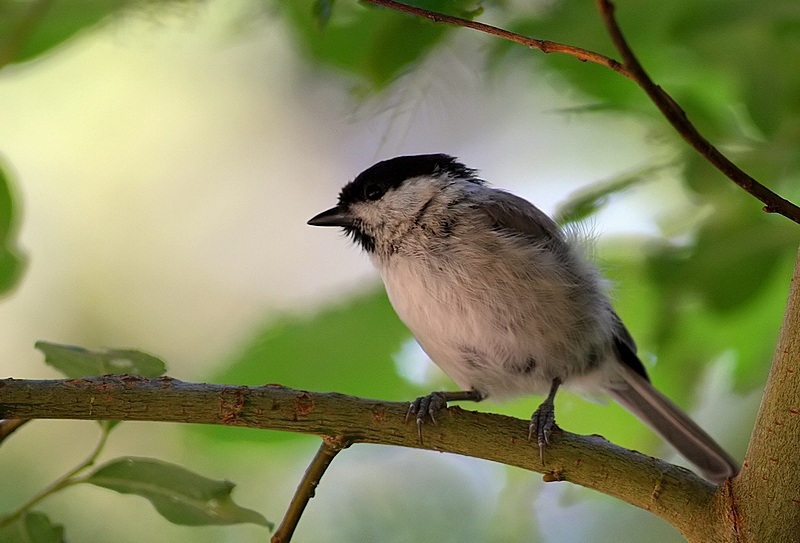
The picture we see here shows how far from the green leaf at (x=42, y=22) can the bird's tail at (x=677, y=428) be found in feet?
3.74

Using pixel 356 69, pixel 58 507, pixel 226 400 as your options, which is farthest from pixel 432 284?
pixel 58 507

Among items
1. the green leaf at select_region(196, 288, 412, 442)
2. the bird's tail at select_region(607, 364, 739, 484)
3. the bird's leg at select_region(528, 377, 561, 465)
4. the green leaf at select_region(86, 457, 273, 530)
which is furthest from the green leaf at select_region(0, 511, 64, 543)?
the bird's tail at select_region(607, 364, 739, 484)

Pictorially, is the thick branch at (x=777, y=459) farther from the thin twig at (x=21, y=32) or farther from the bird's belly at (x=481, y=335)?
the thin twig at (x=21, y=32)

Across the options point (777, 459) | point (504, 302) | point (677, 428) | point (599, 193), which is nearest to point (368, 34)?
point (599, 193)

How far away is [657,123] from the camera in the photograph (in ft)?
4.03

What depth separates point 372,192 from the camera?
1.82 m

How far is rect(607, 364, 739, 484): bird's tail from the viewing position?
5.24 feet

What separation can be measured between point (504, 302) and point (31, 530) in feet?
2.72

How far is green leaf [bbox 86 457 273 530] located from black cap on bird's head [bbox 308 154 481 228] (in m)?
0.89

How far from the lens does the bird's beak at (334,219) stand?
1798mm

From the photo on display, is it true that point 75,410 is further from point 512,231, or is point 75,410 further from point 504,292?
point 512,231

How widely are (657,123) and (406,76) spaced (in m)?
0.37

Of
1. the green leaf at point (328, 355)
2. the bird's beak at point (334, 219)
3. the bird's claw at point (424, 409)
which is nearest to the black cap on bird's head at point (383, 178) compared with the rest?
the bird's beak at point (334, 219)

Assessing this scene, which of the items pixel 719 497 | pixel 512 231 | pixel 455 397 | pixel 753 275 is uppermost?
pixel 512 231
